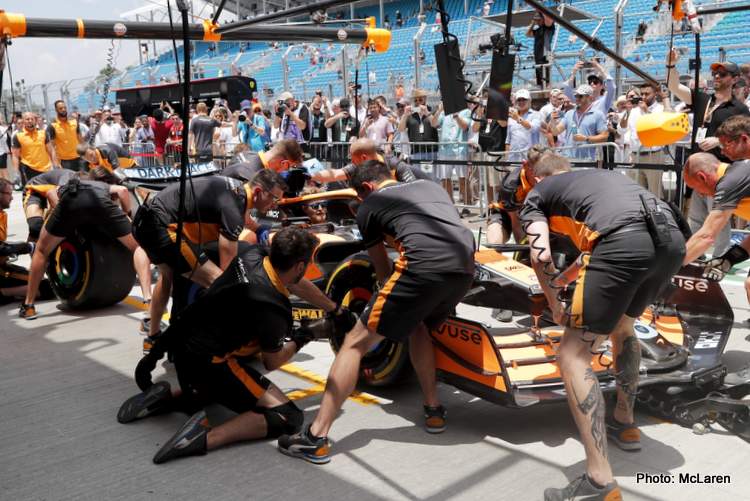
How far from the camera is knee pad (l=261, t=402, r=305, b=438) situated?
4.14m

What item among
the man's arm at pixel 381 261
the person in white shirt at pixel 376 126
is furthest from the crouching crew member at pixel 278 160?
the person in white shirt at pixel 376 126

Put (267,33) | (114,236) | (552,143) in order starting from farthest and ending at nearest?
(552,143), (114,236), (267,33)

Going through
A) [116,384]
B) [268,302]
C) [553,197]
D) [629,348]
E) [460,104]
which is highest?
[460,104]

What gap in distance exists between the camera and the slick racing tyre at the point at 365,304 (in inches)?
187

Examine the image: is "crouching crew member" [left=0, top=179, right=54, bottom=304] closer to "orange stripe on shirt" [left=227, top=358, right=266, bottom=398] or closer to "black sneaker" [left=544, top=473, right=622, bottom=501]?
"orange stripe on shirt" [left=227, top=358, right=266, bottom=398]

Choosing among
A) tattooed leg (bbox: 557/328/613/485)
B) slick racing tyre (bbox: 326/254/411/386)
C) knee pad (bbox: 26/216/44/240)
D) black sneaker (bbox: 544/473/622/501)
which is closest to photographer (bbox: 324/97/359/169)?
knee pad (bbox: 26/216/44/240)

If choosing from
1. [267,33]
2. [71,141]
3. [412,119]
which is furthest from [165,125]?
[267,33]

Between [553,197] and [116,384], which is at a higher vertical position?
[553,197]

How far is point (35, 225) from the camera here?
7465mm

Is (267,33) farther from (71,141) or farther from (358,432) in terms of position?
(71,141)

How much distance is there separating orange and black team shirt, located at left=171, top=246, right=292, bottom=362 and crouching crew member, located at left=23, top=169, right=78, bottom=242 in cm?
400

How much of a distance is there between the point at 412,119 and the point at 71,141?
19.7ft

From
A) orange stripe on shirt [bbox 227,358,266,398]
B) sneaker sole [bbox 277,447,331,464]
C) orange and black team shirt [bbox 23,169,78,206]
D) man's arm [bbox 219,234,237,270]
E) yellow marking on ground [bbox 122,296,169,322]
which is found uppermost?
orange and black team shirt [bbox 23,169,78,206]

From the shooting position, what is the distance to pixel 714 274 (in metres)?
5.05
